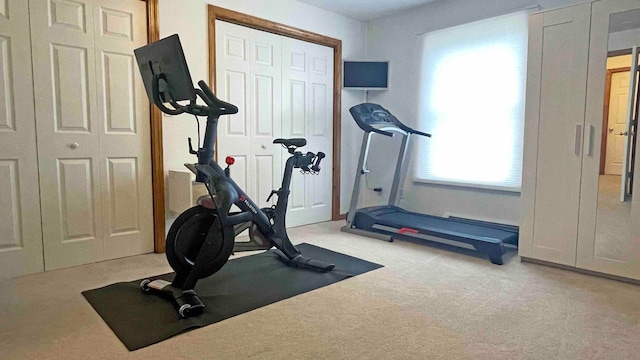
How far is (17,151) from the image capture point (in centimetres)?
284

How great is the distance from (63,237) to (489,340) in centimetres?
301

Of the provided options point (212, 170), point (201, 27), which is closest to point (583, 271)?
point (212, 170)

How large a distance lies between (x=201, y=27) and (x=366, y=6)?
1898 mm

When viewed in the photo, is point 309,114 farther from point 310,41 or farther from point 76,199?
point 76,199

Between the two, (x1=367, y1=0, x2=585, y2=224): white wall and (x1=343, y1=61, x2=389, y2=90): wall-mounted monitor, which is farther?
(x1=343, y1=61, x2=389, y2=90): wall-mounted monitor

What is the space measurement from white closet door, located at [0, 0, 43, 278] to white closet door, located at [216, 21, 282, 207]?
146 centimetres

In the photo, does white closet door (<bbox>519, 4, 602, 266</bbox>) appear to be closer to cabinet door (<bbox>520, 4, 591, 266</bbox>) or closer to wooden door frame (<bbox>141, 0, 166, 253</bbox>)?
cabinet door (<bbox>520, 4, 591, 266</bbox>)

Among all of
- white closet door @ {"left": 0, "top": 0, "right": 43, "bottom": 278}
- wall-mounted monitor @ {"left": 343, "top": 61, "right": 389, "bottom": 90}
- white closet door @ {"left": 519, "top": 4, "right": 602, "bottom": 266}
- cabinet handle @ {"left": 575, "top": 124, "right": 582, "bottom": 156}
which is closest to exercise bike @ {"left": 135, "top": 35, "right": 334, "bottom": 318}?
white closet door @ {"left": 0, "top": 0, "right": 43, "bottom": 278}

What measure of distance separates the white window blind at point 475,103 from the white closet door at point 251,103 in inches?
65.3

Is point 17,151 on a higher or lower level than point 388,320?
higher

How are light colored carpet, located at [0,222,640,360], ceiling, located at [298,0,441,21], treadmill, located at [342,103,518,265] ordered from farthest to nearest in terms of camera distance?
ceiling, located at [298,0,441,21], treadmill, located at [342,103,518,265], light colored carpet, located at [0,222,640,360]

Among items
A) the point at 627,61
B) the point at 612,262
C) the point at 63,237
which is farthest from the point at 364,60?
the point at 63,237

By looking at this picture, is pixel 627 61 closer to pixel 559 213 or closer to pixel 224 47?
pixel 559 213

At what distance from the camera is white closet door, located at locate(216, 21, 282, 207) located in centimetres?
384
